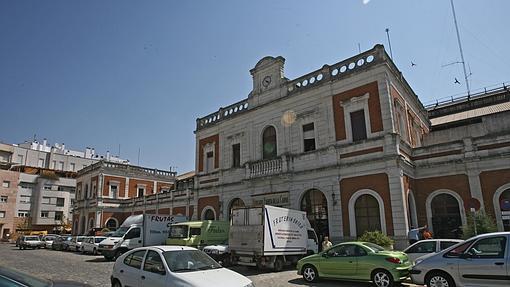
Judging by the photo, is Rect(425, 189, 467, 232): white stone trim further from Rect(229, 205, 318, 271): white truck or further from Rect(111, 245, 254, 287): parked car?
Rect(111, 245, 254, 287): parked car

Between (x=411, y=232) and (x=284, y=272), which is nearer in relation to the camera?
(x=284, y=272)

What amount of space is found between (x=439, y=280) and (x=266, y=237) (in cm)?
660

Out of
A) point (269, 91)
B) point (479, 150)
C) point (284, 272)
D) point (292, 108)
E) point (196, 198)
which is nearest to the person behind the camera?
point (284, 272)

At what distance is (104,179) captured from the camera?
42.1m

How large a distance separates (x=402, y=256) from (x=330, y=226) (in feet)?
29.0

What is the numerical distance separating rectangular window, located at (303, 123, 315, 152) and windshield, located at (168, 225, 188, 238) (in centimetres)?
877

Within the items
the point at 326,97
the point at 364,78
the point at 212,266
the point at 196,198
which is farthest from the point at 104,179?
the point at 212,266

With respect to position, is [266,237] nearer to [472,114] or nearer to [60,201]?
[472,114]

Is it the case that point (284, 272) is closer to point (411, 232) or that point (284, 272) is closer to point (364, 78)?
point (411, 232)

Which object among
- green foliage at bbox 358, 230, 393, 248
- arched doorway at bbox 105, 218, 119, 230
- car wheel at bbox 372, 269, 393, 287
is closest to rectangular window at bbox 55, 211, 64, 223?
arched doorway at bbox 105, 218, 119, 230

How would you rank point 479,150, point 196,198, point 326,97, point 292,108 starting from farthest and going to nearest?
point 196,198 < point 292,108 < point 326,97 < point 479,150

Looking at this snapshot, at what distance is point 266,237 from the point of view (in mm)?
13820

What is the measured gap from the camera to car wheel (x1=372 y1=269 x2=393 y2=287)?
994 centimetres

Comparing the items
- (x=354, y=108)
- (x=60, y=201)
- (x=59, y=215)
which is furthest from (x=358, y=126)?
(x=60, y=201)
